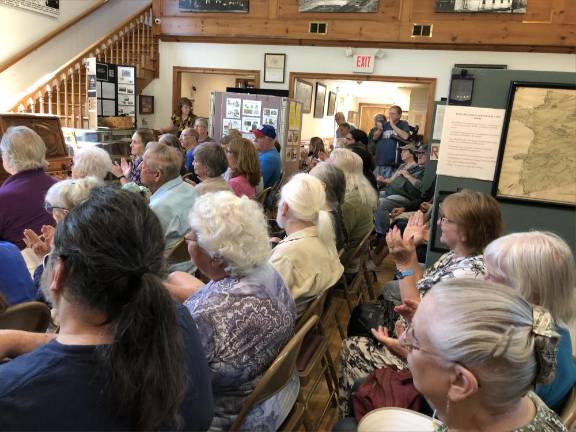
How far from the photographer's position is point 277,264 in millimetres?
1970

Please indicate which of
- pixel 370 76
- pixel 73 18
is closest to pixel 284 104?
pixel 370 76

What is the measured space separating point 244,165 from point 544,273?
2.73 meters

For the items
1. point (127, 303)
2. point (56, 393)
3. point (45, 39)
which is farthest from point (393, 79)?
point (56, 393)

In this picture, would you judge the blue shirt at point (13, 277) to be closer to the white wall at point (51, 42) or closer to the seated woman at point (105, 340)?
the seated woman at point (105, 340)

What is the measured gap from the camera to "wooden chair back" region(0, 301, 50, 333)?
1418mm

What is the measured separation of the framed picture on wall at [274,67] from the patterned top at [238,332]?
7076mm

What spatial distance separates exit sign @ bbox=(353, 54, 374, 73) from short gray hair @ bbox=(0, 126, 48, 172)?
5953 millimetres

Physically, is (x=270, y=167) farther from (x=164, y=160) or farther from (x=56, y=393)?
(x=56, y=393)

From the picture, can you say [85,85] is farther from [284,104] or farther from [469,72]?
[469,72]

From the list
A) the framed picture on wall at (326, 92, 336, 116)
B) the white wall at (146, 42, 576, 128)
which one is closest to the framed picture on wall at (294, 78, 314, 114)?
the white wall at (146, 42, 576, 128)

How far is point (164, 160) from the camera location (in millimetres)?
2836

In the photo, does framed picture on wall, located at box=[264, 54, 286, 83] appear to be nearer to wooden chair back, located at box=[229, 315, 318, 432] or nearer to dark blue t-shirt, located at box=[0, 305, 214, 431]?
wooden chair back, located at box=[229, 315, 318, 432]

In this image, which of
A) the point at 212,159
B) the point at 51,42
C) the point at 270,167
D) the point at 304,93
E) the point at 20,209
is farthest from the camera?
the point at 304,93

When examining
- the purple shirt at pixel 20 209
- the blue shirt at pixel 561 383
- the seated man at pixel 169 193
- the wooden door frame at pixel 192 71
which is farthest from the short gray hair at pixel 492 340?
the wooden door frame at pixel 192 71
